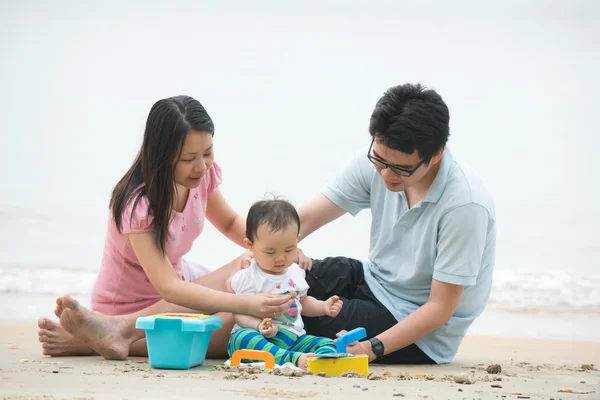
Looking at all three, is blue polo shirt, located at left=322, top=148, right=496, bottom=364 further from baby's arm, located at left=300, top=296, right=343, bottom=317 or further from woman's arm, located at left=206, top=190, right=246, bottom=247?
woman's arm, located at left=206, top=190, right=246, bottom=247

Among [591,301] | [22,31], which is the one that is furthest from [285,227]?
[22,31]

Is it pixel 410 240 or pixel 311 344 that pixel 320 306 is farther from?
pixel 410 240

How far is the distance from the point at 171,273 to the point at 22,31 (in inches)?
469

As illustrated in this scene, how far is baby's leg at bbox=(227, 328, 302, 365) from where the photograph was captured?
8.91ft

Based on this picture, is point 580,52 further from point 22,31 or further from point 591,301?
point 22,31

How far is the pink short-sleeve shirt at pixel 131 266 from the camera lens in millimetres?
3063

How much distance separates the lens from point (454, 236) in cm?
282

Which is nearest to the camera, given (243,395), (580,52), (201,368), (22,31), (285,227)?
(243,395)

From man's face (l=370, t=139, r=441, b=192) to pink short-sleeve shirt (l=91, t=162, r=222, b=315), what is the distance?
857 millimetres

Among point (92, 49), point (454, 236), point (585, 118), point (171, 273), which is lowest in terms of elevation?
point (171, 273)

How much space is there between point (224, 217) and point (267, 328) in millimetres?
849

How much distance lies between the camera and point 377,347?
9.36ft

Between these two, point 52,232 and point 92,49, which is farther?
point 92,49

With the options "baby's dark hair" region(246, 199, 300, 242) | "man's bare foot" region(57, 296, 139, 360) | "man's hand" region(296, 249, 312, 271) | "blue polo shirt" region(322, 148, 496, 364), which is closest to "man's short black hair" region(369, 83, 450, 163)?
"blue polo shirt" region(322, 148, 496, 364)
